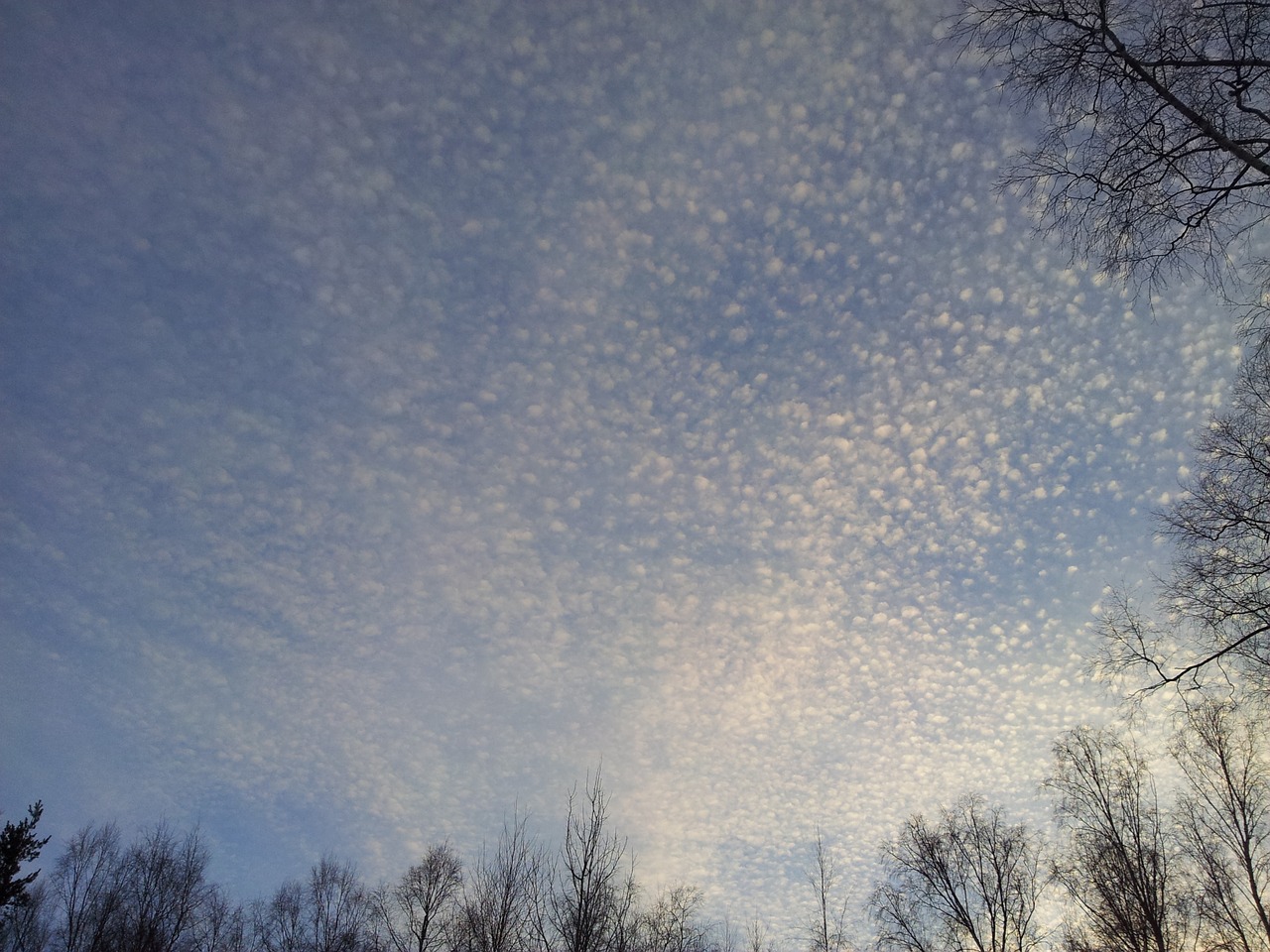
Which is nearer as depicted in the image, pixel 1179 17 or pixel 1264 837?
pixel 1179 17

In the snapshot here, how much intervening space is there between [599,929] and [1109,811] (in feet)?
52.5

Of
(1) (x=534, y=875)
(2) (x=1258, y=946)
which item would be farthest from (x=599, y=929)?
(2) (x=1258, y=946)

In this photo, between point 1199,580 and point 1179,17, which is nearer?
point 1179,17

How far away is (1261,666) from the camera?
30.7 feet

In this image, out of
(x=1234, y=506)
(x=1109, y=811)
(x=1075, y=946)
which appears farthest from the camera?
(x=1075, y=946)

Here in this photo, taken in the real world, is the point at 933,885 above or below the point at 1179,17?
below

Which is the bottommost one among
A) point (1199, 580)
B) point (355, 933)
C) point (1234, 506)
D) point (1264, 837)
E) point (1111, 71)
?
point (355, 933)

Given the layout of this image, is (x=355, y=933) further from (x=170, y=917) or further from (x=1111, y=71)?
(x=1111, y=71)

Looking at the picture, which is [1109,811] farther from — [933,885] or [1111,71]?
[1111,71]

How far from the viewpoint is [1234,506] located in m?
9.09

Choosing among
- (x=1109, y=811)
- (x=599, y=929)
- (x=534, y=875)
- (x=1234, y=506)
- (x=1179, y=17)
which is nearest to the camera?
(x=1179, y=17)

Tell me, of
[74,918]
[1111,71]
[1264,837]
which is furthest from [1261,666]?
[74,918]

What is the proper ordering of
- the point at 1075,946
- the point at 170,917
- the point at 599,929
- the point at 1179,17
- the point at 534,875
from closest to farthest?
1. the point at 1179,17
2. the point at 599,929
3. the point at 534,875
4. the point at 1075,946
5. the point at 170,917

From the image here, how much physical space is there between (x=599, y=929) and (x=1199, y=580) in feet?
39.0
